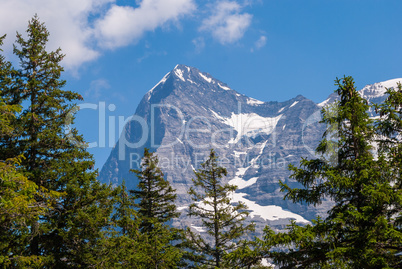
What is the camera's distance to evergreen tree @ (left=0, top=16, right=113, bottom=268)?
39.5 ft

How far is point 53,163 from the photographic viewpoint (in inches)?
524

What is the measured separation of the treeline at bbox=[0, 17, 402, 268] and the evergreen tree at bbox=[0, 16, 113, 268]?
41mm

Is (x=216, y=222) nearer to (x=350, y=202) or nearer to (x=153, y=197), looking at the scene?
(x=153, y=197)

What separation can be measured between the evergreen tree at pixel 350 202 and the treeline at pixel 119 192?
3 cm

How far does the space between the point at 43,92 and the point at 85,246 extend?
6868mm

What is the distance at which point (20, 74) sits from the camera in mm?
14383

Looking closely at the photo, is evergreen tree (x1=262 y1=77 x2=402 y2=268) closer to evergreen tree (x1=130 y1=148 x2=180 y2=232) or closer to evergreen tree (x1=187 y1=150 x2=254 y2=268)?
evergreen tree (x1=187 y1=150 x2=254 y2=268)

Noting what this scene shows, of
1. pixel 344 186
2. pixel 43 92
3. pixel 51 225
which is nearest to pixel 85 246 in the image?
pixel 51 225

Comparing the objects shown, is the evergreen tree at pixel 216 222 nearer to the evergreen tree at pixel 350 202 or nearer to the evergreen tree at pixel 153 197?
A: the evergreen tree at pixel 153 197

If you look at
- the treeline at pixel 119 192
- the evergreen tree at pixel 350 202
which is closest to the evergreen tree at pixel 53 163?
the treeline at pixel 119 192

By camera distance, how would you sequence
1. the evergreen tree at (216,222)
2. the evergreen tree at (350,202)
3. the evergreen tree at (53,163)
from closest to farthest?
the evergreen tree at (350,202) → the evergreen tree at (53,163) → the evergreen tree at (216,222)

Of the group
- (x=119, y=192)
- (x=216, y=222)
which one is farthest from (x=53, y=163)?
(x=216, y=222)

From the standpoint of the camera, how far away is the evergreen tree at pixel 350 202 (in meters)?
7.82

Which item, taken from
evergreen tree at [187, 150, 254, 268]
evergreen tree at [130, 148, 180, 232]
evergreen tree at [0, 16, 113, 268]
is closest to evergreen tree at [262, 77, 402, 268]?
evergreen tree at [0, 16, 113, 268]
